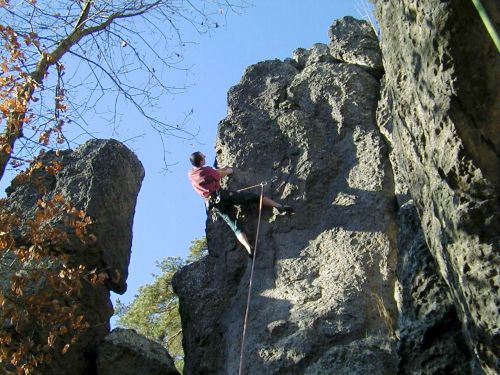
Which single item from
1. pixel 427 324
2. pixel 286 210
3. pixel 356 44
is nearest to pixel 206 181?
pixel 286 210

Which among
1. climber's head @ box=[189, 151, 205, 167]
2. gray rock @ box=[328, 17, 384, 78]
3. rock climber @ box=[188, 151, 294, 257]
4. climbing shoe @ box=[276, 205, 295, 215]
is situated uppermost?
gray rock @ box=[328, 17, 384, 78]

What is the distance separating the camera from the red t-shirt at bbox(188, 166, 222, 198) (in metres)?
11.1

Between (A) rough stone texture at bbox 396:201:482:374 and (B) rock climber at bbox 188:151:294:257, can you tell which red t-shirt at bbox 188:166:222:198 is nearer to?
(B) rock climber at bbox 188:151:294:257

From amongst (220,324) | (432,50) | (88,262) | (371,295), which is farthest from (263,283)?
(432,50)

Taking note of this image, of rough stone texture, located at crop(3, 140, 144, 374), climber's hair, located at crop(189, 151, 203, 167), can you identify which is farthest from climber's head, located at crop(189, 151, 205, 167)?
rough stone texture, located at crop(3, 140, 144, 374)

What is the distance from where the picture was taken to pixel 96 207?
1148 cm

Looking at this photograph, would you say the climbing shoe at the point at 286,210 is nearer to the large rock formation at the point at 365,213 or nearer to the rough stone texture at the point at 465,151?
the large rock formation at the point at 365,213

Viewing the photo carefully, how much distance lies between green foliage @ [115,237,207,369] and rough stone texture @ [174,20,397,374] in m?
5.42

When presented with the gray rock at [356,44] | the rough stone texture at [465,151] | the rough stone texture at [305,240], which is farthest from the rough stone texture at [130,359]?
the gray rock at [356,44]

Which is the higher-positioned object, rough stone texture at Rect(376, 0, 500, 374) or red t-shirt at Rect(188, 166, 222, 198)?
red t-shirt at Rect(188, 166, 222, 198)

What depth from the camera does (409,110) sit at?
6.69 metres

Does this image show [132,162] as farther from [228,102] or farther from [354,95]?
[354,95]

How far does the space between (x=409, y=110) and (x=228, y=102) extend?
242 inches

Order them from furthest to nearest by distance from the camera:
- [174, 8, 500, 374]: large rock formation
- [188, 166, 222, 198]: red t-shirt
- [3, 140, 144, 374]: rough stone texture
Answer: [188, 166, 222, 198]: red t-shirt, [3, 140, 144, 374]: rough stone texture, [174, 8, 500, 374]: large rock formation
